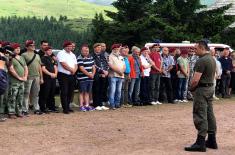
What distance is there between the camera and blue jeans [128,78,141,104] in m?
15.4

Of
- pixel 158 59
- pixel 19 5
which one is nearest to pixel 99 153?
pixel 158 59

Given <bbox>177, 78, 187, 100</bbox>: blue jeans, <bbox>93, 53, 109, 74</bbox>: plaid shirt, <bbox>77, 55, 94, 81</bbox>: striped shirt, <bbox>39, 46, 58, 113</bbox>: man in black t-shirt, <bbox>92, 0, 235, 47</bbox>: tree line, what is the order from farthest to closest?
<bbox>92, 0, 235, 47</bbox>: tree line, <bbox>177, 78, 187, 100</bbox>: blue jeans, <bbox>93, 53, 109, 74</bbox>: plaid shirt, <bbox>77, 55, 94, 81</bbox>: striped shirt, <bbox>39, 46, 58, 113</bbox>: man in black t-shirt

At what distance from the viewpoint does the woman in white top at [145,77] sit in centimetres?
1572

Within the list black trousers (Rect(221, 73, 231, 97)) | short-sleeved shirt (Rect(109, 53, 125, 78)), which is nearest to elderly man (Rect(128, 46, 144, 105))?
short-sleeved shirt (Rect(109, 53, 125, 78))

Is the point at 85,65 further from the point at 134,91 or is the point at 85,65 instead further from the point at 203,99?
the point at 203,99

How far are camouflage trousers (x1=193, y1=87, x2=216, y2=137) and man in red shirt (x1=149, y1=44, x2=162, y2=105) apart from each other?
22.0ft

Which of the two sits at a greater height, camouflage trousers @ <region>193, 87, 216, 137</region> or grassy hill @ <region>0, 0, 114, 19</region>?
grassy hill @ <region>0, 0, 114, 19</region>

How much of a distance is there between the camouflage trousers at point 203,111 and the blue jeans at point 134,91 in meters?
6.22

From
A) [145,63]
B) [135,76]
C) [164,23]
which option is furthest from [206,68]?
[164,23]

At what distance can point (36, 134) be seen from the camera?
404 inches

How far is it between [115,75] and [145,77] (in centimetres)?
151

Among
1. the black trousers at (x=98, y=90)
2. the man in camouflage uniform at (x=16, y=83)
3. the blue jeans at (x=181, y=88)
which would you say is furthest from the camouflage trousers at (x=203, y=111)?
the blue jeans at (x=181, y=88)

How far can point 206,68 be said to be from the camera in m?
9.15

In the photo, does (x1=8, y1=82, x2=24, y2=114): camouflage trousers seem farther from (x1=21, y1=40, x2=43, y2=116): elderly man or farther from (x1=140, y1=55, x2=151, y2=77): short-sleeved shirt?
(x1=140, y1=55, x2=151, y2=77): short-sleeved shirt
